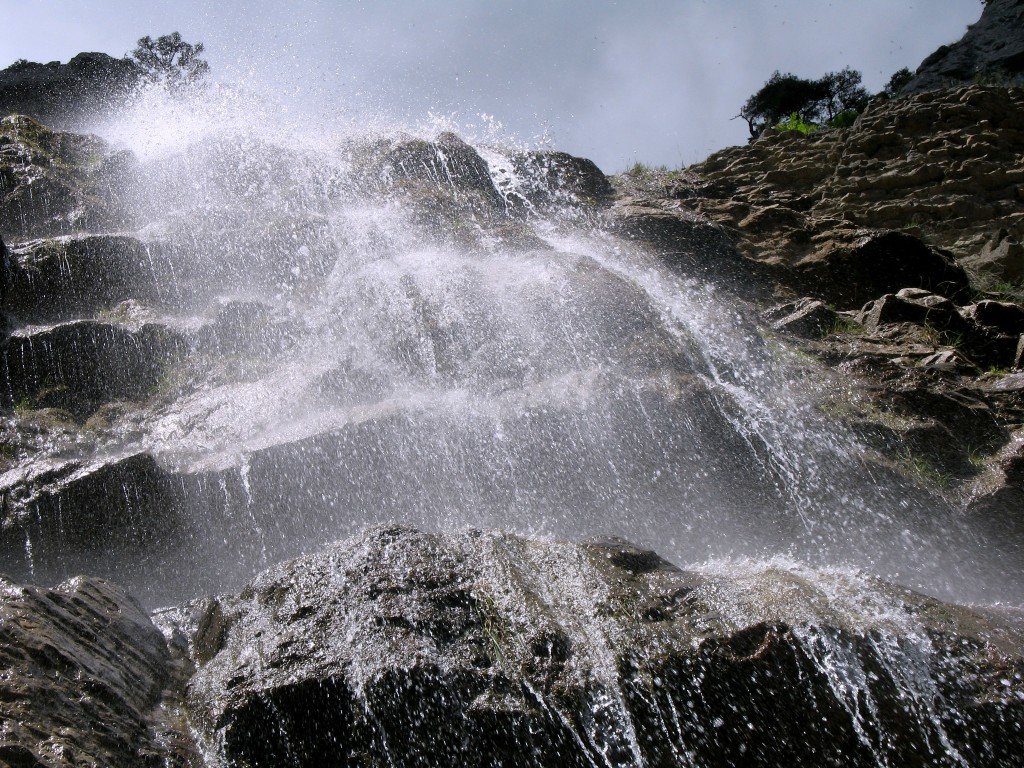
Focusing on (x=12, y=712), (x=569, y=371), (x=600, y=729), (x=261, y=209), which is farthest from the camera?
(x=261, y=209)

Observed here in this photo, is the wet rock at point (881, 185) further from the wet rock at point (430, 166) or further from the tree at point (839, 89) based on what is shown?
the tree at point (839, 89)

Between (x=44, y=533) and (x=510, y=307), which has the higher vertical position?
(x=510, y=307)

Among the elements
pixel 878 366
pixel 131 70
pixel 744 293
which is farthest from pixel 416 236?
pixel 131 70

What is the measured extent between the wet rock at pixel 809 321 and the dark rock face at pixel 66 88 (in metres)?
17.6

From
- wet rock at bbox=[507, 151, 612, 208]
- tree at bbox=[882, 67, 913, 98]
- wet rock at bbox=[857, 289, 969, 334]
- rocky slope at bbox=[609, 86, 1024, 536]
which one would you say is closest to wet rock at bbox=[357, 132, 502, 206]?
wet rock at bbox=[507, 151, 612, 208]

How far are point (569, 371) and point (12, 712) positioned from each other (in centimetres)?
512

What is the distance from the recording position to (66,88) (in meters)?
16.6

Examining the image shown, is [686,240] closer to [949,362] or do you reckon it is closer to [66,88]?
[949,362]

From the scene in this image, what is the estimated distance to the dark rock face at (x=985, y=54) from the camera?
48.1ft

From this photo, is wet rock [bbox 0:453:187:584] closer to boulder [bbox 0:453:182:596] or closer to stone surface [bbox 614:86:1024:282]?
boulder [bbox 0:453:182:596]

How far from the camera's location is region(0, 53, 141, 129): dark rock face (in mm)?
15992

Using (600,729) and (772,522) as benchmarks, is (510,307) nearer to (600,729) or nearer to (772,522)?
(772,522)

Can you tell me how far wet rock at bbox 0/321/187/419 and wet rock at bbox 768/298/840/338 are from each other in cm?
779

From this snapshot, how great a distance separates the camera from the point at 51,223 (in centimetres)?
991
